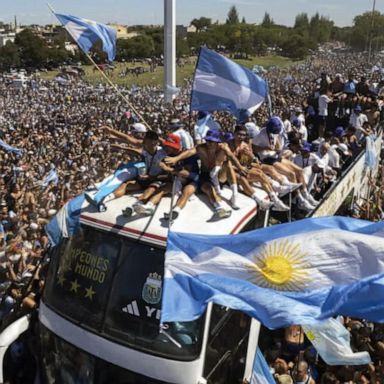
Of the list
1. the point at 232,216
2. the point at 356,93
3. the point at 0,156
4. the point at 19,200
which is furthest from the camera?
the point at 0,156

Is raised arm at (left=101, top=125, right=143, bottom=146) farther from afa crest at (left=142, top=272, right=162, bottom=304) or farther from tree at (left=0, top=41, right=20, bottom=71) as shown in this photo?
tree at (left=0, top=41, right=20, bottom=71)

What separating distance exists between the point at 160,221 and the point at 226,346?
1.36 metres

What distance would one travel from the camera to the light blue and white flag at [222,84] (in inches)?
373

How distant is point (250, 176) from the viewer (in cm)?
691

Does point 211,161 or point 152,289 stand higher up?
point 211,161

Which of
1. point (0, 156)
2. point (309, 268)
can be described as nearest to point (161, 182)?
point (309, 268)

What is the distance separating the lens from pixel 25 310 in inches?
281

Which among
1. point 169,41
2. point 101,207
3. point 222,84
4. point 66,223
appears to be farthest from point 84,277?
point 169,41

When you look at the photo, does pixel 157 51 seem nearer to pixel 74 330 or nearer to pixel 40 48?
pixel 40 48

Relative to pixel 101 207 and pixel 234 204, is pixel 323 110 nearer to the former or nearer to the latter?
pixel 234 204

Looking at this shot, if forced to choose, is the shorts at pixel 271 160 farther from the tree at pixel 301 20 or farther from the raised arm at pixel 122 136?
the tree at pixel 301 20

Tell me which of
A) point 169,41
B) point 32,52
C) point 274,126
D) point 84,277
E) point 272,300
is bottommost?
point 32,52

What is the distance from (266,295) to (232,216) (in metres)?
1.40

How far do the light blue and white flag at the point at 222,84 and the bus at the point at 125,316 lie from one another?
3827 mm
